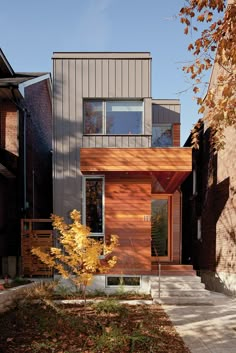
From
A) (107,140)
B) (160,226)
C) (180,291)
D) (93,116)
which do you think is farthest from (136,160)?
(160,226)

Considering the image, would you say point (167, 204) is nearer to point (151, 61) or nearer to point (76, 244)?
point (151, 61)

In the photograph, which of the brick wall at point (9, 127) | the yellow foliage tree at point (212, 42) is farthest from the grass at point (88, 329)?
the brick wall at point (9, 127)

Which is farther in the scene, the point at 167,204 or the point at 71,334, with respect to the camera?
the point at 167,204

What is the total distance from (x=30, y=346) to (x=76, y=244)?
2.00 meters

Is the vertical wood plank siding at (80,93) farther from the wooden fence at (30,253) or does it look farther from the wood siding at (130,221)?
the wooden fence at (30,253)

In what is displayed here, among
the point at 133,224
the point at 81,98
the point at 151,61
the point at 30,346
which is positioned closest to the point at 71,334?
the point at 30,346

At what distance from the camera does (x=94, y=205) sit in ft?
30.3

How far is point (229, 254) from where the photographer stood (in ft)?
29.8

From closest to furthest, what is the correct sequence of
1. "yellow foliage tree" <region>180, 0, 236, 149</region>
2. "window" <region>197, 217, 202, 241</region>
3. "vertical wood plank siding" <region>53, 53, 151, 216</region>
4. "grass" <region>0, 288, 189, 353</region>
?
"yellow foliage tree" <region>180, 0, 236, 149</region> < "grass" <region>0, 288, 189, 353</region> < "vertical wood plank siding" <region>53, 53, 151, 216</region> < "window" <region>197, 217, 202, 241</region>

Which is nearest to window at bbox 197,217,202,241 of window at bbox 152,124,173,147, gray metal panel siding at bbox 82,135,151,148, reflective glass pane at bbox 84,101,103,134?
window at bbox 152,124,173,147

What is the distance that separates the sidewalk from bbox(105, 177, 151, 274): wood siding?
A: 188 centimetres

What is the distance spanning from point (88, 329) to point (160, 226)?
285 inches

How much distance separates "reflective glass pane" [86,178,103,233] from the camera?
9.14m

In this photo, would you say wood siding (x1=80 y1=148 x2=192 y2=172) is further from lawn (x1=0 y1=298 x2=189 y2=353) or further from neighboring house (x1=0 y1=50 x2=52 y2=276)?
lawn (x1=0 y1=298 x2=189 y2=353)
